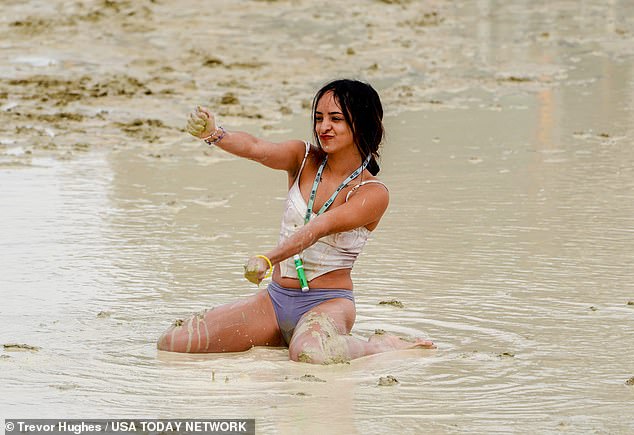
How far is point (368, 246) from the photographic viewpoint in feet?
20.8

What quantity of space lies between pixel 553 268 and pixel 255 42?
9726 mm

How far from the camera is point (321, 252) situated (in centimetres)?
473

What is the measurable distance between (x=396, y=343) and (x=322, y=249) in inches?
18.2

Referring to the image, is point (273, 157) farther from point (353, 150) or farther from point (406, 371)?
point (406, 371)

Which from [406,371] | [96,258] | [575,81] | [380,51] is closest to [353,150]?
[406,371]

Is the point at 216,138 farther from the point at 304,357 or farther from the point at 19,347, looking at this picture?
the point at 19,347

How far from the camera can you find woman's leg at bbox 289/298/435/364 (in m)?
4.39

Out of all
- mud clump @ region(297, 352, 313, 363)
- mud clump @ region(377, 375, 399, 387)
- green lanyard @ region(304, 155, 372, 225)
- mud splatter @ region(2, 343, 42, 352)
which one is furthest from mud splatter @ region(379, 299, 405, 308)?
mud splatter @ region(2, 343, 42, 352)

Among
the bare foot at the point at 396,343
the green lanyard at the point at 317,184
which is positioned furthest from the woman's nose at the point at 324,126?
the bare foot at the point at 396,343

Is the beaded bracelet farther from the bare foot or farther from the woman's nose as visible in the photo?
the bare foot

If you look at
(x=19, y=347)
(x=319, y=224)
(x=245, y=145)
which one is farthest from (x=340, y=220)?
(x=19, y=347)

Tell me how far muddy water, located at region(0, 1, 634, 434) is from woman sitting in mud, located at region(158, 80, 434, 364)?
0.37ft

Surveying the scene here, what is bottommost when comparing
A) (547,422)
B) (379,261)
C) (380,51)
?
(380,51)

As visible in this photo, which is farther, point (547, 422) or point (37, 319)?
point (37, 319)
